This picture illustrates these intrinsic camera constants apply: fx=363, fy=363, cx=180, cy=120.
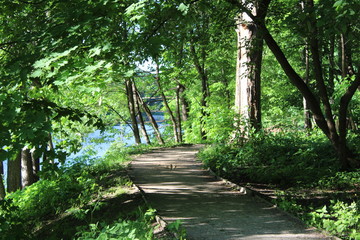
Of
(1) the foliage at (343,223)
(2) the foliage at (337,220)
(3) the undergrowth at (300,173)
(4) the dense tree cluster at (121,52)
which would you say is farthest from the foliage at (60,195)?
(1) the foliage at (343,223)

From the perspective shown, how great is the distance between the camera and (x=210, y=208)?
6746 millimetres

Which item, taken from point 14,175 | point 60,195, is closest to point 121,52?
point 60,195

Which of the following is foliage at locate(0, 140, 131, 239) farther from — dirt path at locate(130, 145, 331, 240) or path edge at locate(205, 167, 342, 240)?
path edge at locate(205, 167, 342, 240)

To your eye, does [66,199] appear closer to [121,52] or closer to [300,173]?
[121,52]

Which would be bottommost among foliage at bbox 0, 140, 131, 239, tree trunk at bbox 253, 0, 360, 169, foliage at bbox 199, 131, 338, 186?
foliage at bbox 0, 140, 131, 239

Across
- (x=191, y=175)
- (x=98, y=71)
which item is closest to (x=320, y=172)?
(x=191, y=175)

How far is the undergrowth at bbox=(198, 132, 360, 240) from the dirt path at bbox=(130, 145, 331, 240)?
406 millimetres

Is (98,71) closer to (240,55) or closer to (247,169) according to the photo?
(247,169)

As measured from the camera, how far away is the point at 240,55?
12.9 m

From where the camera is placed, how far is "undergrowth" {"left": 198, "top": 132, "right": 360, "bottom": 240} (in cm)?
590

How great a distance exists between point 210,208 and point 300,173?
3.30 meters

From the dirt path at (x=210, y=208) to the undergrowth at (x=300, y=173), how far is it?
406 mm

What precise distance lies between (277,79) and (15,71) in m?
21.0

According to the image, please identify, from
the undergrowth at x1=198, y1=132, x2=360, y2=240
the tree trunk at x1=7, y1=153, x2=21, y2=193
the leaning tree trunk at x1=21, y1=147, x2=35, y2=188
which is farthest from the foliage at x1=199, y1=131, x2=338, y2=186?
the tree trunk at x1=7, y1=153, x2=21, y2=193
